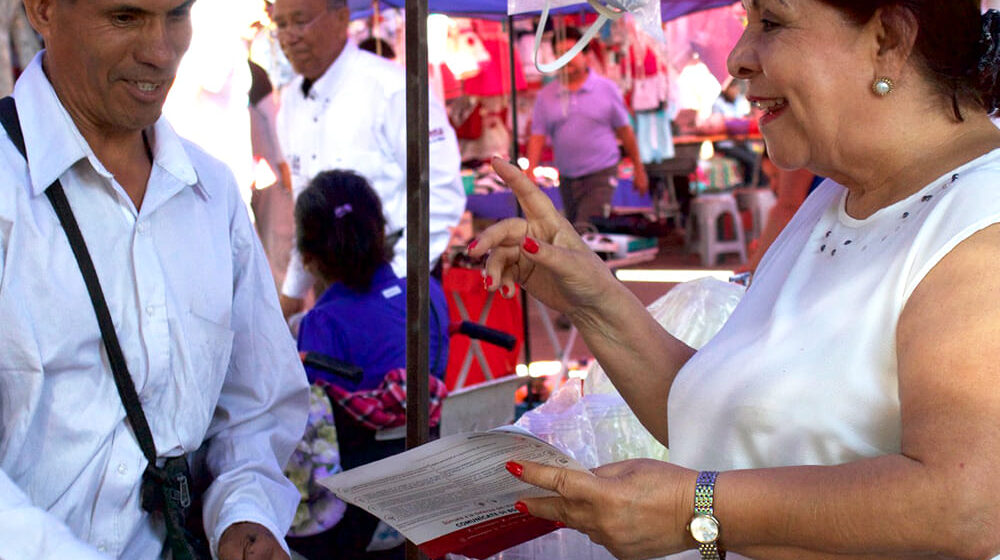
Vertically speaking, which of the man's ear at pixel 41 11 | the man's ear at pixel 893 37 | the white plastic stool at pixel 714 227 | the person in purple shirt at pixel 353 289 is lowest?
the white plastic stool at pixel 714 227

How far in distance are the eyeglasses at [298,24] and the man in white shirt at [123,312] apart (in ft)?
8.70

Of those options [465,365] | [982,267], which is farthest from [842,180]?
[465,365]

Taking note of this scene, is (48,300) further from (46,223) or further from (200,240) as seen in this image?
(200,240)

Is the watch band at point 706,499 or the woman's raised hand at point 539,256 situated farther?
the woman's raised hand at point 539,256

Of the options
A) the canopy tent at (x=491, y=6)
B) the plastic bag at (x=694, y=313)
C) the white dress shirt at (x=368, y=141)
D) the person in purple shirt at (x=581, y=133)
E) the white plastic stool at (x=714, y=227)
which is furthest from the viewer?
the white plastic stool at (x=714, y=227)

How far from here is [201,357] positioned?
173 cm

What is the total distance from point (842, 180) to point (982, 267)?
0.32 m

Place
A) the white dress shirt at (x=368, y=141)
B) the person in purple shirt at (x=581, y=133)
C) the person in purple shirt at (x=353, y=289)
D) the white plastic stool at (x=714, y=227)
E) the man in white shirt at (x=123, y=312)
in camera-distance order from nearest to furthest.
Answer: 1. the man in white shirt at (x=123, y=312)
2. the person in purple shirt at (x=353, y=289)
3. the white dress shirt at (x=368, y=141)
4. the person in purple shirt at (x=581, y=133)
5. the white plastic stool at (x=714, y=227)

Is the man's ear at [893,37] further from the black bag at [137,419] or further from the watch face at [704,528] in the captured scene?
the black bag at [137,419]

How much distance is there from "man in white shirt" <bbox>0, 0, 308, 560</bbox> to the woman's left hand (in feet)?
2.08

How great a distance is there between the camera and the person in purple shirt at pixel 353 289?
3.36 metres

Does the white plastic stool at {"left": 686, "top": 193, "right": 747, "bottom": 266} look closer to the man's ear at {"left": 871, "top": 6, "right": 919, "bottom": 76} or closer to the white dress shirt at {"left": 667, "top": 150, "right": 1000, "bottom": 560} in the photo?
the white dress shirt at {"left": 667, "top": 150, "right": 1000, "bottom": 560}

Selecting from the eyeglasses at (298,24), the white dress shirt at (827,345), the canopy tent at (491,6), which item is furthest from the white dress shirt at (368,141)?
the white dress shirt at (827,345)

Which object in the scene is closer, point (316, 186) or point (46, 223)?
point (46, 223)
